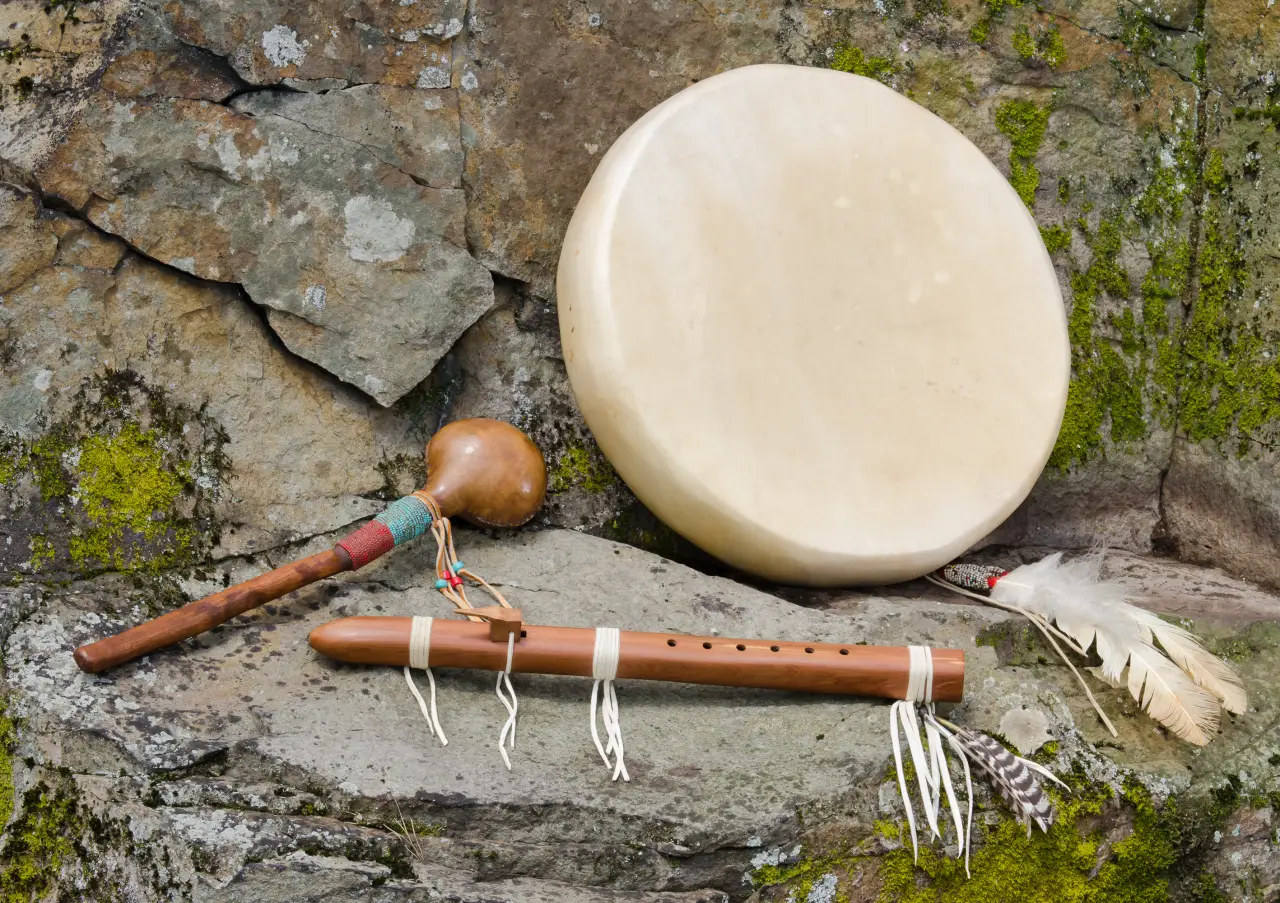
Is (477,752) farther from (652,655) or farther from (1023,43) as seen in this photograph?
(1023,43)

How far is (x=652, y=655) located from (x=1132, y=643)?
3.10 ft

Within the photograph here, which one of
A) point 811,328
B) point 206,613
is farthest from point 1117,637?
point 206,613

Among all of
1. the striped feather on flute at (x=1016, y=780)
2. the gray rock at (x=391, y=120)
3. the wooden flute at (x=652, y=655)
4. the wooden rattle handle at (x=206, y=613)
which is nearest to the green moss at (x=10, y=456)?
the wooden rattle handle at (x=206, y=613)

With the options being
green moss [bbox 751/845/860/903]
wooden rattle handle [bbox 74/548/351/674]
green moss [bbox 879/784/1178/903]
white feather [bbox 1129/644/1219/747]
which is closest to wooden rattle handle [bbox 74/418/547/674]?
wooden rattle handle [bbox 74/548/351/674]

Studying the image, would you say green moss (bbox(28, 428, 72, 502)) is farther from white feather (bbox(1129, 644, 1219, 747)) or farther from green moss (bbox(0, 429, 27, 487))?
white feather (bbox(1129, 644, 1219, 747))

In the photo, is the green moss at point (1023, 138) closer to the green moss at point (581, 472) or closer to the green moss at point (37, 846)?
the green moss at point (581, 472)

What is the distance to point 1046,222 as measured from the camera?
10.3ft

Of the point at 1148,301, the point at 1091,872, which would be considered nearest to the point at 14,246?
the point at 1091,872

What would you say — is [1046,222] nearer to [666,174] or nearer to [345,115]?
[666,174]

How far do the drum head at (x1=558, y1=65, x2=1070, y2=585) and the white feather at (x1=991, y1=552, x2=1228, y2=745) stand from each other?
6.4 inches

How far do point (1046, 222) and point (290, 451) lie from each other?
73.9 inches

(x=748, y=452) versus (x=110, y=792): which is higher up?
(x=748, y=452)

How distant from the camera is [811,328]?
2.60m

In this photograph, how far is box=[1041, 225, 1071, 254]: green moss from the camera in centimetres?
314
